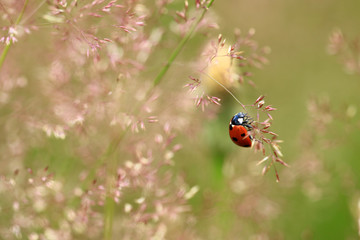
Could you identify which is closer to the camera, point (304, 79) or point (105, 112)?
point (105, 112)

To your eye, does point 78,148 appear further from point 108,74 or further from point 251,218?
point 251,218

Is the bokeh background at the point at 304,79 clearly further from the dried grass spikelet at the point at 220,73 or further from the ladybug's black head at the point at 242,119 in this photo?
the ladybug's black head at the point at 242,119

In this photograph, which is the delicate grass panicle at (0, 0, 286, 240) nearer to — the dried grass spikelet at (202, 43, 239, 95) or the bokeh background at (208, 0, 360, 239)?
the dried grass spikelet at (202, 43, 239, 95)

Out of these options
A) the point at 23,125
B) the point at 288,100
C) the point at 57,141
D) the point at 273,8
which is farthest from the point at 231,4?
the point at 23,125

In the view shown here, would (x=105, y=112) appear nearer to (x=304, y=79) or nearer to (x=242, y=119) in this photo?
(x=242, y=119)

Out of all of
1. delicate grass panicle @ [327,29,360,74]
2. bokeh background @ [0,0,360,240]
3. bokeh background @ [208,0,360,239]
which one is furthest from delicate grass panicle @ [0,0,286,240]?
bokeh background @ [208,0,360,239]

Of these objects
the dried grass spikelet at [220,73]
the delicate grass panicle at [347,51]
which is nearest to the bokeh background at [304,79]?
the dried grass spikelet at [220,73]

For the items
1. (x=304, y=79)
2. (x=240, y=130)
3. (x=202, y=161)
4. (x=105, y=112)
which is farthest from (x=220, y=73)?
(x=304, y=79)

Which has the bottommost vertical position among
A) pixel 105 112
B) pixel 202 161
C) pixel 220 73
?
pixel 202 161
